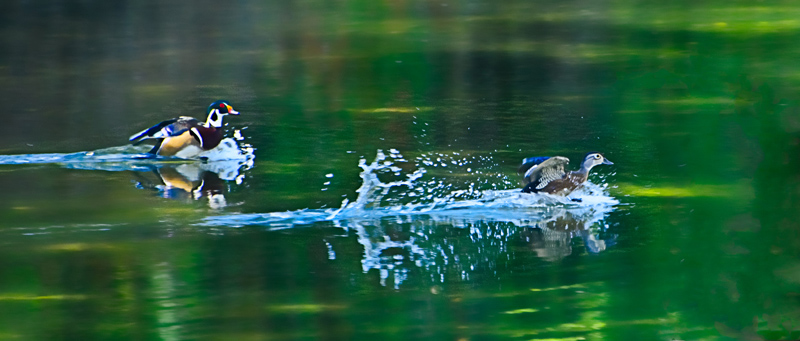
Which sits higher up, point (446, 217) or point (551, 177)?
point (551, 177)

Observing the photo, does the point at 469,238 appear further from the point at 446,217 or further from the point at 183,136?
the point at 183,136

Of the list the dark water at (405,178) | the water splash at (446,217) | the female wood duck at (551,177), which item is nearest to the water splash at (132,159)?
the dark water at (405,178)

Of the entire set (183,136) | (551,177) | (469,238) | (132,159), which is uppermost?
(183,136)

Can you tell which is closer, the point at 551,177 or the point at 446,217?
the point at 446,217

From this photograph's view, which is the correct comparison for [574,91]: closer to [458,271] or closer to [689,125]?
[689,125]

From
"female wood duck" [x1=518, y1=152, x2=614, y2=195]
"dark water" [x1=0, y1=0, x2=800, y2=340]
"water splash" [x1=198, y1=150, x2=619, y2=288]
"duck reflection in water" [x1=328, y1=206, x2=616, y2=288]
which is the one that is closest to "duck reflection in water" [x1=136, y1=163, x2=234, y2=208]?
"dark water" [x1=0, y1=0, x2=800, y2=340]

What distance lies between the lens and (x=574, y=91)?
6.39 meters

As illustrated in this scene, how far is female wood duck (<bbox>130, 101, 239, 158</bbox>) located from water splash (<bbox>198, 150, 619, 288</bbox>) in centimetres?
82

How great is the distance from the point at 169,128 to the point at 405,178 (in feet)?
4.18

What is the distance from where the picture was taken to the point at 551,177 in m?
4.78

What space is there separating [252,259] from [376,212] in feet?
2.18

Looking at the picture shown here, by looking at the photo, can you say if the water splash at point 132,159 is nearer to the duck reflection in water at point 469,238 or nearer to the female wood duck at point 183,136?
the female wood duck at point 183,136

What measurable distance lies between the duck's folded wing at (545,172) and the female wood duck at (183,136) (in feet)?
5.38

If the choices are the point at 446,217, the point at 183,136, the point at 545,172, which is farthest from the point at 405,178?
the point at 183,136
